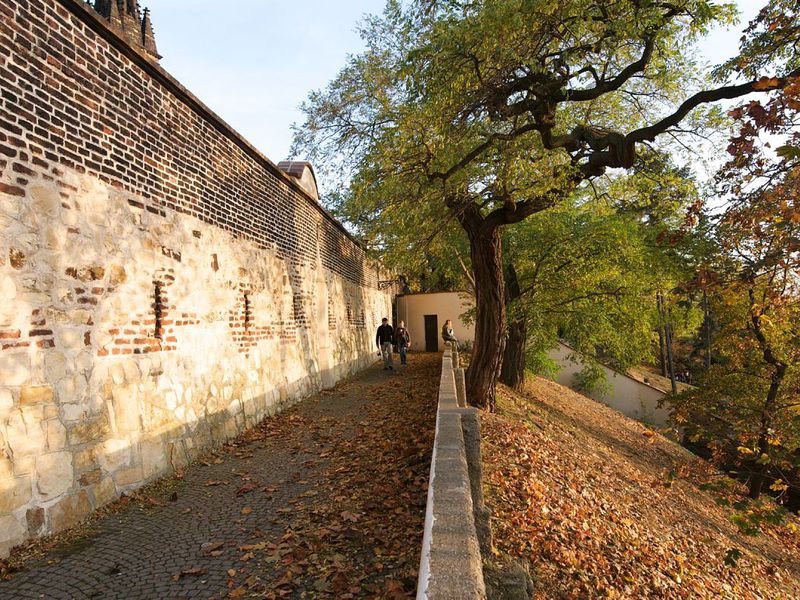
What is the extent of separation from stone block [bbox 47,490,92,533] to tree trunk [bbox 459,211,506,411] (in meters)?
7.19

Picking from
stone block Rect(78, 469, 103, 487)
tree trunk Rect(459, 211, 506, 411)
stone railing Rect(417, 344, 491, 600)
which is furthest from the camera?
tree trunk Rect(459, 211, 506, 411)

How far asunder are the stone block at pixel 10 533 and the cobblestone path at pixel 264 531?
23 cm

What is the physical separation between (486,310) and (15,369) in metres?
7.96

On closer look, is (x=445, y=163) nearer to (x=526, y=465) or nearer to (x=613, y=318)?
(x=526, y=465)

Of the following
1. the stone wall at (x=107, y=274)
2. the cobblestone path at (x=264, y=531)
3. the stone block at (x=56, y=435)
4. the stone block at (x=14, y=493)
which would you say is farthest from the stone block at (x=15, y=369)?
the cobblestone path at (x=264, y=531)

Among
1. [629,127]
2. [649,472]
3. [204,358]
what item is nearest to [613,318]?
[649,472]

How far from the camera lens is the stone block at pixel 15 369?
342 centimetres

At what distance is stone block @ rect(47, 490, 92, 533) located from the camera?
3.73 m

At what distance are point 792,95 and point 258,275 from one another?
7280 millimetres

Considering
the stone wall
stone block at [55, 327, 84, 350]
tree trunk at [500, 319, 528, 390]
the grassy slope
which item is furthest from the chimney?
the grassy slope

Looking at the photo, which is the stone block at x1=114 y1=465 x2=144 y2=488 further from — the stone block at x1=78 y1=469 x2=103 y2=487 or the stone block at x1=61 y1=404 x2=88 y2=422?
the stone block at x1=61 y1=404 x2=88 y2=422

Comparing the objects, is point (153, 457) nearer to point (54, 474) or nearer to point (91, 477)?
point (91, 477)

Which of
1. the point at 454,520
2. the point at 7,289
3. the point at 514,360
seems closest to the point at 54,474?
the point at 7,289

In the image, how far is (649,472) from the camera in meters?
13.1
